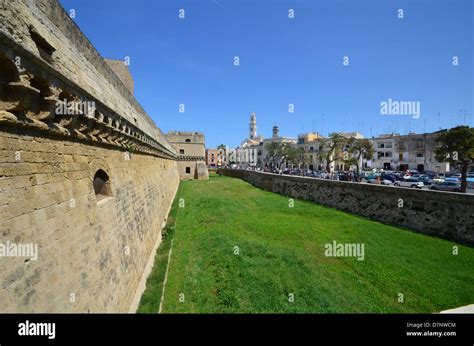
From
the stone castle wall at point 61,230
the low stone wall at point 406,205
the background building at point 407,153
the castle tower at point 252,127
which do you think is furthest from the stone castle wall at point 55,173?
the castle tower at point 252,127

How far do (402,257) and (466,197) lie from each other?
14.5 feet

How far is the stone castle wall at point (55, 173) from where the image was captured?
2893 millimetres

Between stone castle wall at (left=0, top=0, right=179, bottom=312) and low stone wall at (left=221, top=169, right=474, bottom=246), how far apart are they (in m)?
12.9

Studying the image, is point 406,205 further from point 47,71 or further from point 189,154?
point 189,154

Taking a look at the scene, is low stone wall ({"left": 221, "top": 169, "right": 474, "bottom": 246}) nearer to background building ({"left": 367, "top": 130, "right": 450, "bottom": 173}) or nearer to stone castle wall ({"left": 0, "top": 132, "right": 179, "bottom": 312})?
stone castle wall ({"left": 0, "top": 132, "right": 179, "bottom": 312})

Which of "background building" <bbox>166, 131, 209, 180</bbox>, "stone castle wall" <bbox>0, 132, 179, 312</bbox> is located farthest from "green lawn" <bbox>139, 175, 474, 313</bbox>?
"background building" <bbox>166, 131, 209, 180</bbox>

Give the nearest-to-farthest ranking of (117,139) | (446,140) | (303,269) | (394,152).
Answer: (117,139)
(303,269)
(446,140)
(394,152)

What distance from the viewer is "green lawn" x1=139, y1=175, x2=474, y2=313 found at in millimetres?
6867

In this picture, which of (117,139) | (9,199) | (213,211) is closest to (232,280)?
(117,139)

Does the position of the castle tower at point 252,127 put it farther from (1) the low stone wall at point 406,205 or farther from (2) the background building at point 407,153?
(1) the low stone wall at point 406,205

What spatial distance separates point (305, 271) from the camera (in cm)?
838

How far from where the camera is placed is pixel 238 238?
36.7 feet

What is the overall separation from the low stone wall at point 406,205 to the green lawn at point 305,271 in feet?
2.99
